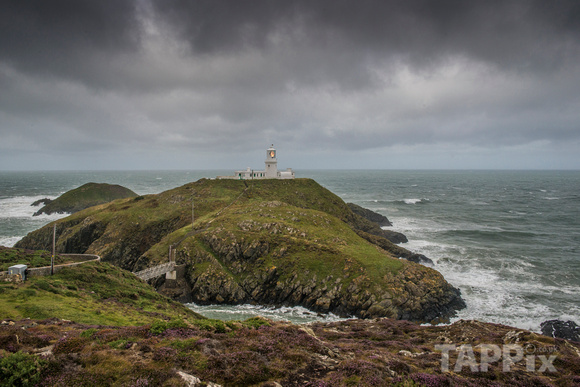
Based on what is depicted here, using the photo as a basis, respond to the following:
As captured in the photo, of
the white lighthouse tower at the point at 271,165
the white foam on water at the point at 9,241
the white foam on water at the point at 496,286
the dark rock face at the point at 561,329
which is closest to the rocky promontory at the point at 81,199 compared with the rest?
the white foam on water at the point at 9,241

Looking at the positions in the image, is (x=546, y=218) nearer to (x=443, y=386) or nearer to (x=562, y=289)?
(x=562, y=289)

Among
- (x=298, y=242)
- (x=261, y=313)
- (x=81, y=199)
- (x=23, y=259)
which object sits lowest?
(x=261, y=313)

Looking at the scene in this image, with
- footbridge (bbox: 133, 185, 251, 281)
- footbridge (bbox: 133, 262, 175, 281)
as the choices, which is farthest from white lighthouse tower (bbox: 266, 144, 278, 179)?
footbridge (bbox: 133, 262, 175, 281)

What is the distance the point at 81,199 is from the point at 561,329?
15797 cm

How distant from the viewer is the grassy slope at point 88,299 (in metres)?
21.5

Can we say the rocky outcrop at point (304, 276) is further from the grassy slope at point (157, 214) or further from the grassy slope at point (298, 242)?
the grassy slope at point (157, 214)

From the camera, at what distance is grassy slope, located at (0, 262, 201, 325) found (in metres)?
21.5

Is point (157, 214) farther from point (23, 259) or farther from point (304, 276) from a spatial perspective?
point (304, 276)

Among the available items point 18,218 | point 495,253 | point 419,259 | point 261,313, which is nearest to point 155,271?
point 261,313

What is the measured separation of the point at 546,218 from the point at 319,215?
88.9 meters

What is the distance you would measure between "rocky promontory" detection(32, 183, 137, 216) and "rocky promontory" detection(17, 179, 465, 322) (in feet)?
175

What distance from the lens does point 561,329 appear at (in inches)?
1325

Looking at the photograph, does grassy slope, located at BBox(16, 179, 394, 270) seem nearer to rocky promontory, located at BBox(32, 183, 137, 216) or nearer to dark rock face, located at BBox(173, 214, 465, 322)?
dark rock face, located at BBox(173, 214, 465, 322)

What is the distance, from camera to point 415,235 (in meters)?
79.8
